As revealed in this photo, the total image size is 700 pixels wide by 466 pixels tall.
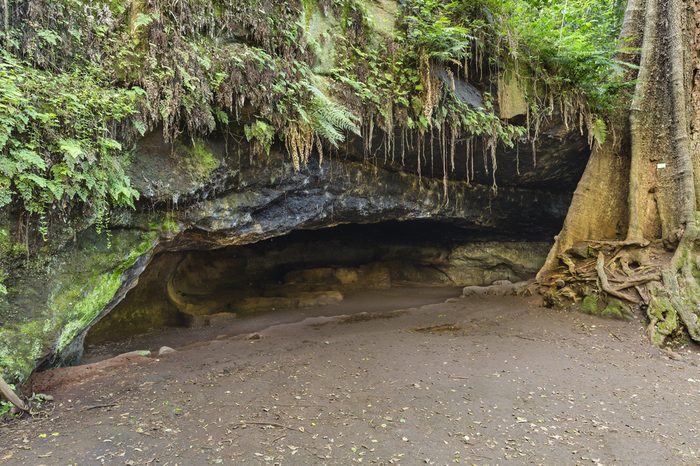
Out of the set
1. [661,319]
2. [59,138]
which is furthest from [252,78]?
[661,319]

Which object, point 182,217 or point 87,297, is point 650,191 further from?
point 87,297

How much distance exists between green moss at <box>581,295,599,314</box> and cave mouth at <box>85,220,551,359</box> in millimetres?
4186

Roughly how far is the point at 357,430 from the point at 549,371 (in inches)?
99.5

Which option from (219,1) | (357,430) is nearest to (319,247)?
(219,1)

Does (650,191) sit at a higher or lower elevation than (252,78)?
lower

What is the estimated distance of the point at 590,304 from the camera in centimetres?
683

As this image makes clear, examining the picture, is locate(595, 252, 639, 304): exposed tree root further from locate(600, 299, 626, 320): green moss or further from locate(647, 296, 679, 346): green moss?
locate(647, 296, 679, 346): green moss

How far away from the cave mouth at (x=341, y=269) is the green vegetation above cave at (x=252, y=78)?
16.5 ft

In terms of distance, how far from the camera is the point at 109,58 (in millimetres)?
4242

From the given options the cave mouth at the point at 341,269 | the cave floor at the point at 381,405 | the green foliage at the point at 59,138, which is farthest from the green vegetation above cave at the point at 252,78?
the cave mouth at the point at 341,269

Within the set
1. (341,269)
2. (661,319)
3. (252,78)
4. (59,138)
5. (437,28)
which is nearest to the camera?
(59,138)

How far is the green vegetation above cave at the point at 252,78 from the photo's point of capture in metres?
3.62

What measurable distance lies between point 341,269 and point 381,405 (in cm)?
967

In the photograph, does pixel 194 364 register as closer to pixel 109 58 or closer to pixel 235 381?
pixel 235 381
